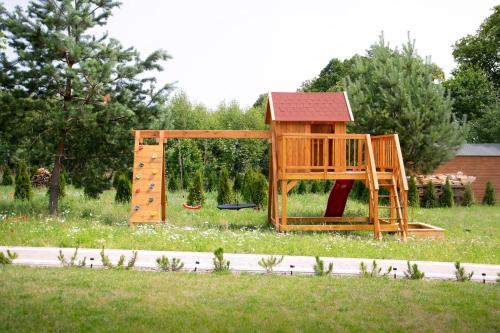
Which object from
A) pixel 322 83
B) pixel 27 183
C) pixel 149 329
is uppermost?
pixel 322 83

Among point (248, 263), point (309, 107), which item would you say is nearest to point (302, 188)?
point (309, 107)

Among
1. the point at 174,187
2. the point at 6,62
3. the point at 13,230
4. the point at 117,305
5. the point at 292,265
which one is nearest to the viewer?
the point at 117,305

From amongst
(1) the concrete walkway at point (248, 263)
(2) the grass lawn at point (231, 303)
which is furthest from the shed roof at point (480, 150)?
(2) the grass lawn at point (231, 303)

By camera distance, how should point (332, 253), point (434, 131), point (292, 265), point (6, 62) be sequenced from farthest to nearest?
point (434, 131) → point (6, 62) → point (332, 253) → point (292, 265)

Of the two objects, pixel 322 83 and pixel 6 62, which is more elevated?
pixel 322 83

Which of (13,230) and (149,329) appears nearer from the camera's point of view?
(149,329)

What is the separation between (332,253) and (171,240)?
309 centimetres

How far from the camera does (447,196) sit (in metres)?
23.1

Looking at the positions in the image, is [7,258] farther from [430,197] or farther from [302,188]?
[430,197]

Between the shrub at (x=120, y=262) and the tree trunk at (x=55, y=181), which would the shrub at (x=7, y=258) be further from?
the tree trunk at (x=55, y=181)

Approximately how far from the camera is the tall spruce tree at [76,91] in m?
13.9

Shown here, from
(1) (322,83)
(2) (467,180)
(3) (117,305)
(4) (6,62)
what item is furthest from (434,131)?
(1) (322,83)

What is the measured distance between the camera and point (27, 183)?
19.0 m

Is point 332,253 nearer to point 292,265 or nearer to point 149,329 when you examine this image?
point 292,265
